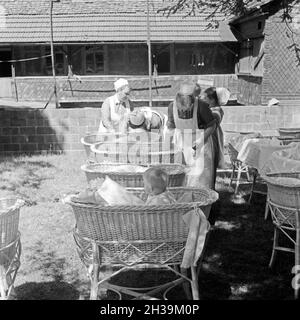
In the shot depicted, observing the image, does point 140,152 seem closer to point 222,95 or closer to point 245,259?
point 222,95

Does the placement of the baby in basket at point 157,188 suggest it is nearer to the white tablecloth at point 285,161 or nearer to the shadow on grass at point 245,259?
the shadow on grass at point 245,259

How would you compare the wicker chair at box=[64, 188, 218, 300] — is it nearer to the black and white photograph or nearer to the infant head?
the black and white photograph

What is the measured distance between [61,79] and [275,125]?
1321 cm

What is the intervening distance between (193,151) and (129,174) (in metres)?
0.89

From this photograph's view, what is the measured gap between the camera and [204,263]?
4.44 metres

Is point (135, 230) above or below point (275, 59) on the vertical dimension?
below

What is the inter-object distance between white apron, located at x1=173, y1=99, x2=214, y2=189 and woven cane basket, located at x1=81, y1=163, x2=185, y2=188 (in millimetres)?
356

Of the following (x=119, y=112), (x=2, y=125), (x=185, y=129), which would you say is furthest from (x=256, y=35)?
(x=185, y=129)

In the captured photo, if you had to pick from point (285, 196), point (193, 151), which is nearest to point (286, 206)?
point (285, 196)

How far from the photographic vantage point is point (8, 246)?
316 cm

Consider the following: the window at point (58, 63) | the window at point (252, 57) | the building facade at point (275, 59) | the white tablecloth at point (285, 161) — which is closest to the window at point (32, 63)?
the window at point (58, 63)

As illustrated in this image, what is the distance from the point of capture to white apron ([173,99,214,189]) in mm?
4789

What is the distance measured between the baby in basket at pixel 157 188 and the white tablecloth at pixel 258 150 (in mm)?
2141
